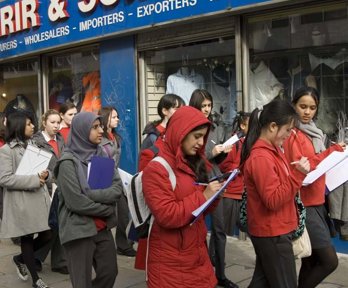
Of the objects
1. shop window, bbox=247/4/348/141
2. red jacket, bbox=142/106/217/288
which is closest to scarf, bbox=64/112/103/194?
red jacket, bbox=142/106/217/288

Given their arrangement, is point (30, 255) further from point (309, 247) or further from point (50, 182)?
point (309, 247)

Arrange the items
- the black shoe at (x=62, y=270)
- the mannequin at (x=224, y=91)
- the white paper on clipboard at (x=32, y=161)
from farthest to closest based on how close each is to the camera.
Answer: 1. the mannequin at (x=224, y=91)
2. the black shoe at (x=62, y=270)
3. the white paper on clipboard at (x=32, y=161)

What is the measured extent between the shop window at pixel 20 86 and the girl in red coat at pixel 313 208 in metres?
7.11

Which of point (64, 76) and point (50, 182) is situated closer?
point (50, 182)

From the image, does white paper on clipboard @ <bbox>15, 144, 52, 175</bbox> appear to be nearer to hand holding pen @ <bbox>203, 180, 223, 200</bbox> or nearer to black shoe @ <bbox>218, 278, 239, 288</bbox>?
black shoe @ <bbox>218, 278, 239, 288</bbox>

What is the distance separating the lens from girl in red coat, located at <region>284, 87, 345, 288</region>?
3775mm

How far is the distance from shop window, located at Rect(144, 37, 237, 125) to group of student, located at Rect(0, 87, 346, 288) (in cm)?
182

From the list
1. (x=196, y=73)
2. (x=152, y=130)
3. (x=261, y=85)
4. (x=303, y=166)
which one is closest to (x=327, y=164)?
(x=303, y=166)

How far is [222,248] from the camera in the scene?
195 inches

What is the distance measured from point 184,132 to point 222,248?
2.24 metres

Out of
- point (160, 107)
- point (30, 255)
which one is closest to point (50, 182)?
point (30, 255)

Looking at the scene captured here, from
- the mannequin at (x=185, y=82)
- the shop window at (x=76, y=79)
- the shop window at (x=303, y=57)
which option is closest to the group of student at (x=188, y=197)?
the shop window at (x=303, y=57)

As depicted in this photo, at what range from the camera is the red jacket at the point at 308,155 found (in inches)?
150

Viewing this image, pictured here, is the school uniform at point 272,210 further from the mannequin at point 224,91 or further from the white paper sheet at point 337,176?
the mannequin at point 224,91
